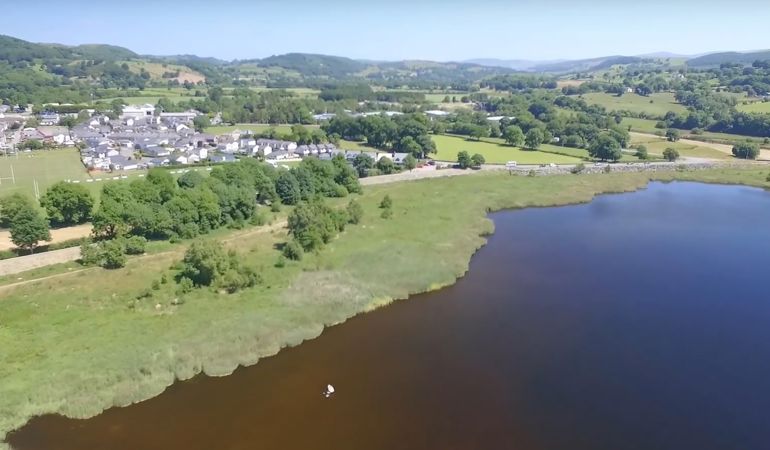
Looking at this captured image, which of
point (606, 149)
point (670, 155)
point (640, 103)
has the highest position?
point (640, 103)

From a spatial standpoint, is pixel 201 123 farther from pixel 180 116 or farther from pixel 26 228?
pixel 26 228

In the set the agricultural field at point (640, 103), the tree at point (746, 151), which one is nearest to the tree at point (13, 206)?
the tree at point (746, 151)

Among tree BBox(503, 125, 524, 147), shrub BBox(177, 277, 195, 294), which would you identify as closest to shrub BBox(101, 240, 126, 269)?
shrub BBox(177, 277, 195, 294)

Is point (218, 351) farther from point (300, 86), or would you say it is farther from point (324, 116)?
point (300, 86)

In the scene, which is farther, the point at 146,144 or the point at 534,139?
the point at 534,139

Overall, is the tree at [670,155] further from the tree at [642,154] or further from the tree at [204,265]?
the tree at [204,265]

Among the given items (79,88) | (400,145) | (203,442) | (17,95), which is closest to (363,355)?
(203,442)

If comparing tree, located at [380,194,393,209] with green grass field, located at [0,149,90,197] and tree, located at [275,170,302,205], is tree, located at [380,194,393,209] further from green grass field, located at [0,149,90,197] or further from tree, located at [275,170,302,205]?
green grass field, located at [0,149,90,197]

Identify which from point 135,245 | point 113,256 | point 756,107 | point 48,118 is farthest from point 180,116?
point 756,107
